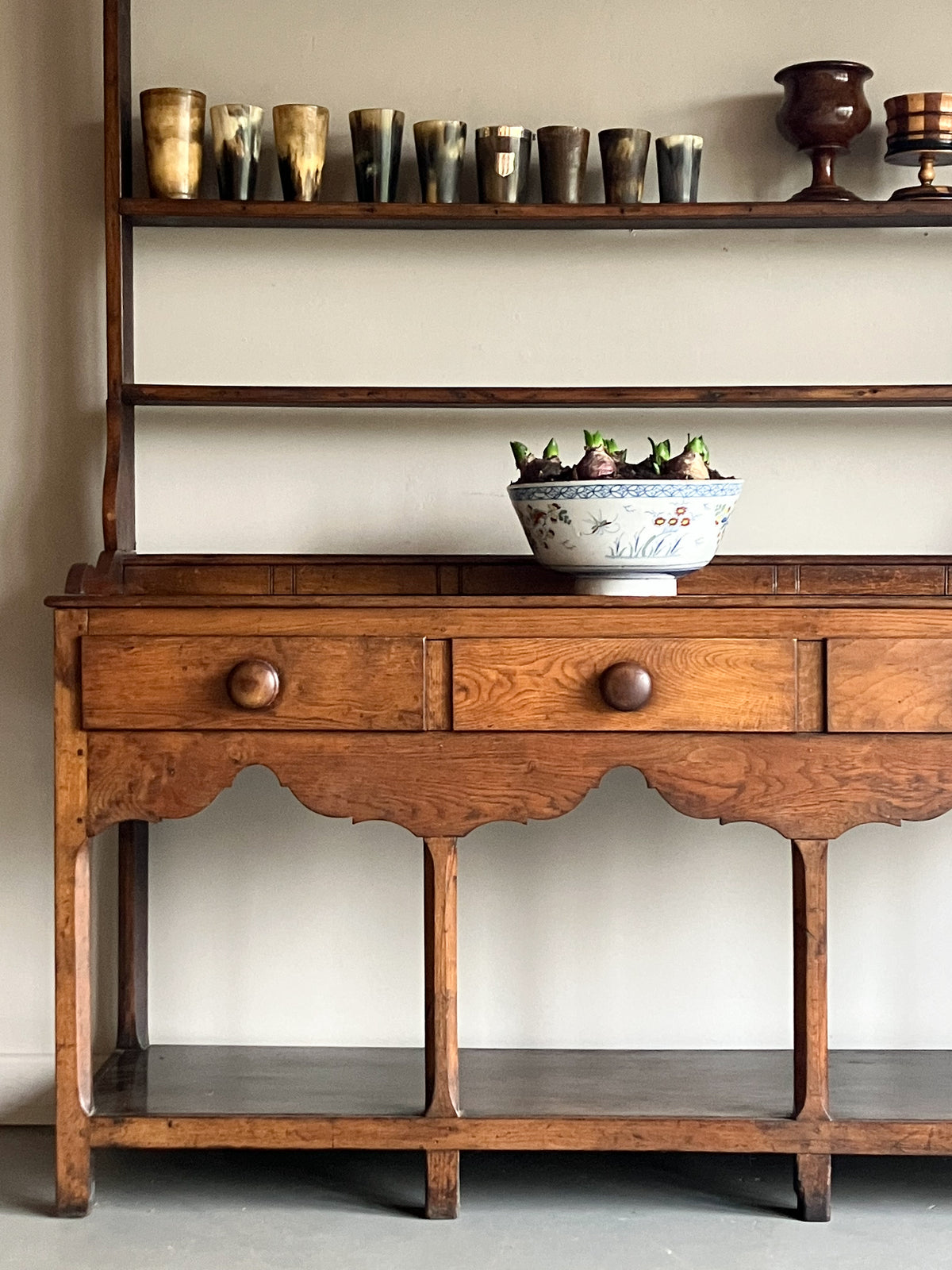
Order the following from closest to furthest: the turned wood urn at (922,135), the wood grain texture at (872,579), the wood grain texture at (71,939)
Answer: the wood grain texture at (71,939), the turned wood urn at (922,135), the wood grain texture at (872,579)

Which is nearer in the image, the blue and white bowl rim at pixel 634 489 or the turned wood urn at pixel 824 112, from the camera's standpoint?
the blue and white bowl rim at pixel 634 489

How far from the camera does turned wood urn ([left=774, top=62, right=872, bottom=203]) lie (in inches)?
97.7

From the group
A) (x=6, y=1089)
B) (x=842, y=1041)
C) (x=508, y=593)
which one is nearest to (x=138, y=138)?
(x=508, y=593)

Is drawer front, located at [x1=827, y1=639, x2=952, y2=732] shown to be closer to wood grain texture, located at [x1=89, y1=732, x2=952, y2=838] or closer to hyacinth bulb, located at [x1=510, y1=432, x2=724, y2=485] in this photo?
wood grain texture, located at [x1=89, y1=732, x2=952, y2=838]

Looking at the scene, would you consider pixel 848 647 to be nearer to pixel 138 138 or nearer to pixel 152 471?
pixel 152 471

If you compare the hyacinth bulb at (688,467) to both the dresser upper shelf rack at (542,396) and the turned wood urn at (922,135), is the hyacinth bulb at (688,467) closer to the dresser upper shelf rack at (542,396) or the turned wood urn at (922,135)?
the dresser upper shelf rack at (542,396)

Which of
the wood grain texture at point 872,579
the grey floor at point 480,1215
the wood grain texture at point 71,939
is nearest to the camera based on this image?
the grey floor at point 480,1215

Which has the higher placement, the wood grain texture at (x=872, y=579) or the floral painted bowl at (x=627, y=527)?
the floral painted bowl at (x=627, y=527)

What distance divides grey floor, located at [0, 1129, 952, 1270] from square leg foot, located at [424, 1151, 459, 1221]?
2cm

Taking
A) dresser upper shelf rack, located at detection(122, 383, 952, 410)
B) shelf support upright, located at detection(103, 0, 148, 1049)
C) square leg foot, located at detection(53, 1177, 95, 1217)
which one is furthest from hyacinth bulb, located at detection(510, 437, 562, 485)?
square leg foot, located at detection(53, 1177, 95, 1217)

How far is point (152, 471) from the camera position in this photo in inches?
105

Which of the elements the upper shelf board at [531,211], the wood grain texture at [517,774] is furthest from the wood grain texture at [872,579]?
the upper shelf board at [531,211]

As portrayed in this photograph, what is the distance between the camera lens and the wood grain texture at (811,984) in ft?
7.09

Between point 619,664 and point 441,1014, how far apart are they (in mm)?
592
